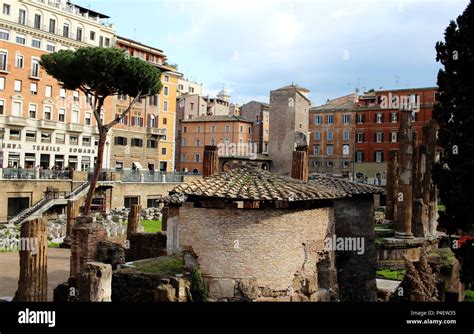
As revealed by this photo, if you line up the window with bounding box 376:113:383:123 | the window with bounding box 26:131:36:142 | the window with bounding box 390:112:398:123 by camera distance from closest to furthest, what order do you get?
the window with bounding box 26:131:36:142 < the window with bounding box 390:112:398:123 < the window with bounding box 376:113:383:123

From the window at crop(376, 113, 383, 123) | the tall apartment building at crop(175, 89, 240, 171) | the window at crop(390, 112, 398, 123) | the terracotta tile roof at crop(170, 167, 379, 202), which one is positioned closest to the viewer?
the terracotta tile roof at crop(170, 167, 379, 202)

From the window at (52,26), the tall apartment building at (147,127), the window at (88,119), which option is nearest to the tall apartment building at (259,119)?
the tall apartment building at (147,127)

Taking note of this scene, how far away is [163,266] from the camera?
1032 cm

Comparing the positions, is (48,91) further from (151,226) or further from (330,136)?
(330,136)

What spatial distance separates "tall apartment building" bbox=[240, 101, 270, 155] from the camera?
156ft

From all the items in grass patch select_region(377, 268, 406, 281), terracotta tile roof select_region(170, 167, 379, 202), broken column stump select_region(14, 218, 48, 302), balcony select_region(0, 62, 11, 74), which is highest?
balcony select_region(0, 62, 11, 74)

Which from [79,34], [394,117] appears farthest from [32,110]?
[394,117]

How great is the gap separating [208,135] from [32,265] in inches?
1470

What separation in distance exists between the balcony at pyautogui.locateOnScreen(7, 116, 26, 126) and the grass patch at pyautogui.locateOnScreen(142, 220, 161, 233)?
33.9 ft

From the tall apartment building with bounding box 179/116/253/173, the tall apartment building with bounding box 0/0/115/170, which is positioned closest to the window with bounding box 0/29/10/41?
the tall apartment building with bounding box 0/0/115/170

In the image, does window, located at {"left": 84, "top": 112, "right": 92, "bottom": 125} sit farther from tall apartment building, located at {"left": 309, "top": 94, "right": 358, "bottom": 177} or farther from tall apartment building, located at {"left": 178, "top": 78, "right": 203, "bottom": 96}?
tall apartment building, located at {"left": 178, "top": 78, "right": 203, "bottom": 96}

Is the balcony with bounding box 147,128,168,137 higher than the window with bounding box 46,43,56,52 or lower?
lower

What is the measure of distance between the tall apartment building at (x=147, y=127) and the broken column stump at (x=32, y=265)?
3004 centimetres

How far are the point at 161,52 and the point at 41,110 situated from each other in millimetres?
12443
